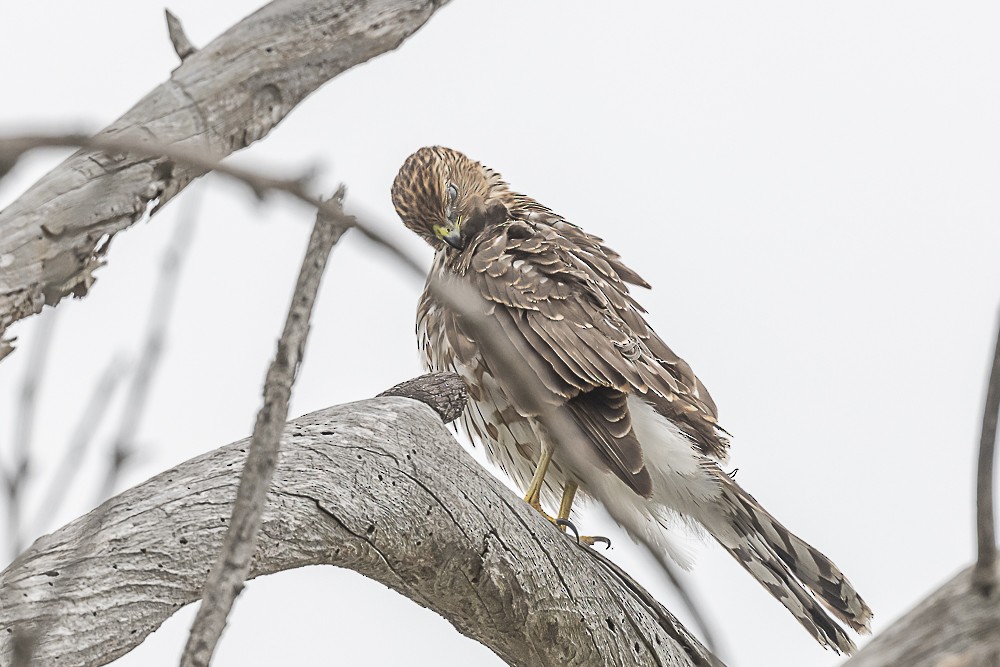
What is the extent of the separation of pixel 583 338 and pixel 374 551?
1096 millimetres

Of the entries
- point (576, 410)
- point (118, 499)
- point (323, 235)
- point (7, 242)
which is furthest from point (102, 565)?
point (576, 410)

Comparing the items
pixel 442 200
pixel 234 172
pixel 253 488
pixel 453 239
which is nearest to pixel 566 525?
pixel 453 239

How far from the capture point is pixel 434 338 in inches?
144

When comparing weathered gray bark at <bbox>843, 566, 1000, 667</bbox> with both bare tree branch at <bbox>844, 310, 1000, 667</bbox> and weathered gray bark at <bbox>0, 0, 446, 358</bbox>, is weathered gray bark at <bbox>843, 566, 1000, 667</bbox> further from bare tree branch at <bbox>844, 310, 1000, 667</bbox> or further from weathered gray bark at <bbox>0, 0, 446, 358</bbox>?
weathered gray bark at <bbox>0, 0, 446, 358</bbox>

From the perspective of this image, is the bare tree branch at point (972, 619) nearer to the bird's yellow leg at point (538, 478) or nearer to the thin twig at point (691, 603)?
the thin twig at point (691, 603)

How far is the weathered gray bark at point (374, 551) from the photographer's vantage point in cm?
202

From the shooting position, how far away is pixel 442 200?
13.1 feet

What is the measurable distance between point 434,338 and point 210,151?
1935mm

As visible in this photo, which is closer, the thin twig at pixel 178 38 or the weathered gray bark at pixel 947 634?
the weathered gray bark at pixel 947 634

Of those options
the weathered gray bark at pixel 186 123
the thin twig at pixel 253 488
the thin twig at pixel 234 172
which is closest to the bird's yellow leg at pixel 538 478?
the weathered gray bark at pixel 186 123

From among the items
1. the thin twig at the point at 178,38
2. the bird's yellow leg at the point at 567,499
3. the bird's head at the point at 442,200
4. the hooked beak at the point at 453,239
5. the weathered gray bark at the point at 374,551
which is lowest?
the weathered gray bark at the point at 374,551

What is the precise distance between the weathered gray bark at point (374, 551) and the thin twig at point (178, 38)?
836 mm

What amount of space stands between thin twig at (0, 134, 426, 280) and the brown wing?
2.06 meters

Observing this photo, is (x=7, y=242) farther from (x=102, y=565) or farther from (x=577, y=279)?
(x=577, y=279)
